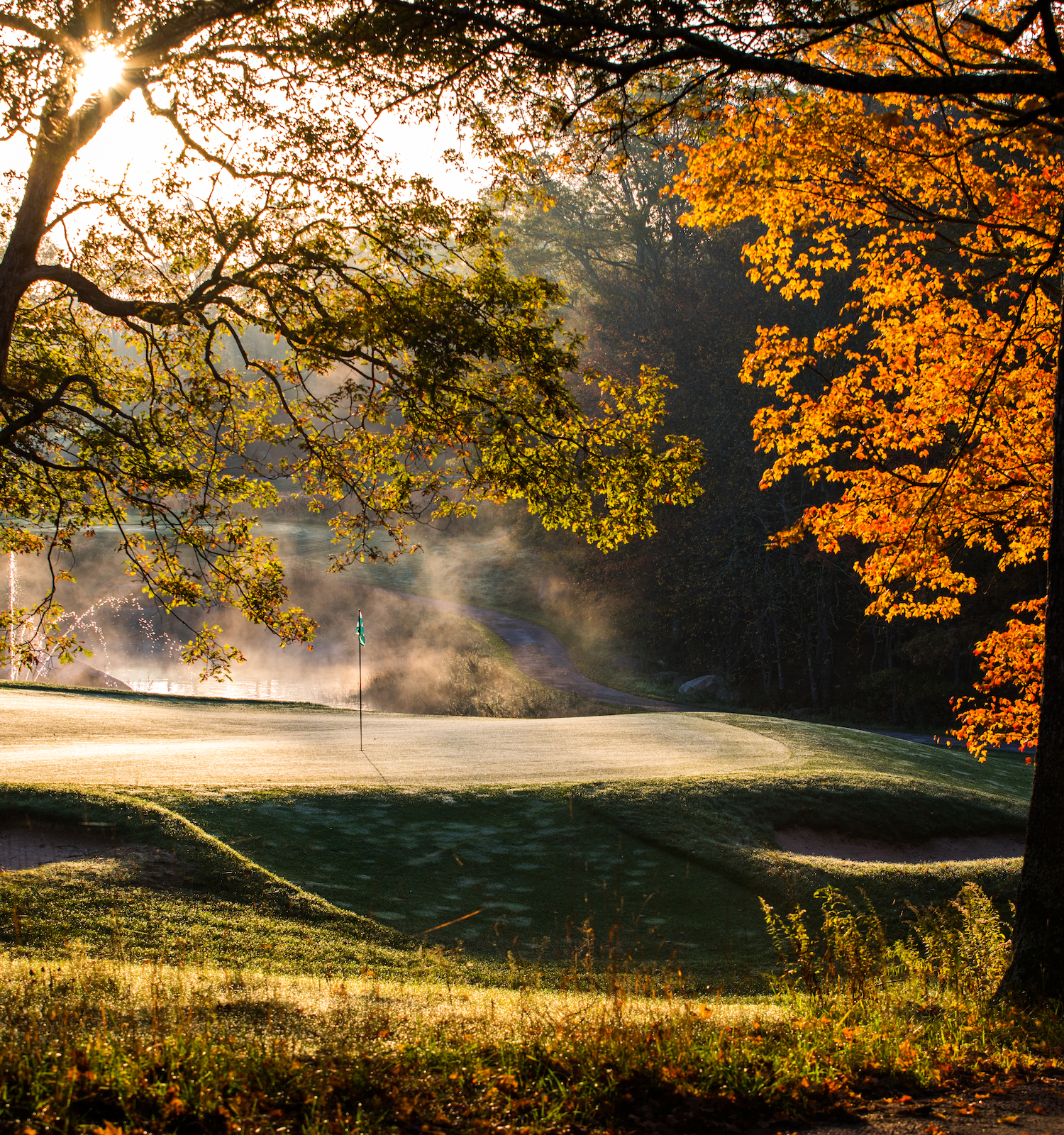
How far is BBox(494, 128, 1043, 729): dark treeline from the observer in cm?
2838

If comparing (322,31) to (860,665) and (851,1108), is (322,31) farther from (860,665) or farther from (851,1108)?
(860,665)

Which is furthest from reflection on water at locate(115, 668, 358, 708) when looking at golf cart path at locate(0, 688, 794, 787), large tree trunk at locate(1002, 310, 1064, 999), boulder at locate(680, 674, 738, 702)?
large tree trunk at locate(1002, 310, 1064, 999)

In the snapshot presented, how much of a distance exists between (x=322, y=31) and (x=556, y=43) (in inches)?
84.5

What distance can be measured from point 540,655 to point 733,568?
888 cm

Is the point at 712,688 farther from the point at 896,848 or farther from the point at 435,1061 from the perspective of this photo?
the point at 435,1061

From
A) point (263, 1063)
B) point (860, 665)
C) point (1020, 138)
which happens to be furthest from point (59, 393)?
point (860, 665)

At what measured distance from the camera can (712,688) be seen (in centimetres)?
3158

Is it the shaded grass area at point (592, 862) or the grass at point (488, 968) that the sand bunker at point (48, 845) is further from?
the shaded grass area at point (592, 862)

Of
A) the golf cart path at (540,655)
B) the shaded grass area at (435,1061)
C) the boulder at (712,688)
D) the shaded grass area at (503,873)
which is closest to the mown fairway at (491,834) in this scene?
the shaded grass area at (503,873)

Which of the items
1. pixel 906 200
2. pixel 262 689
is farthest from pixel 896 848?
pixel 262 689

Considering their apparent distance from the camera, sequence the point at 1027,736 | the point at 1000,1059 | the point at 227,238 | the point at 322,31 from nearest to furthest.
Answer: the point at 1000,1059, the point at 322,31, the point at 227,238, the point at 1027,736

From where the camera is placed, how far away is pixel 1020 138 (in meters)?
8.17

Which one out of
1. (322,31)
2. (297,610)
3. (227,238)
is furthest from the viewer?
(297,610)

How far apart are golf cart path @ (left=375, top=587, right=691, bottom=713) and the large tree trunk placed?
17646 mm
